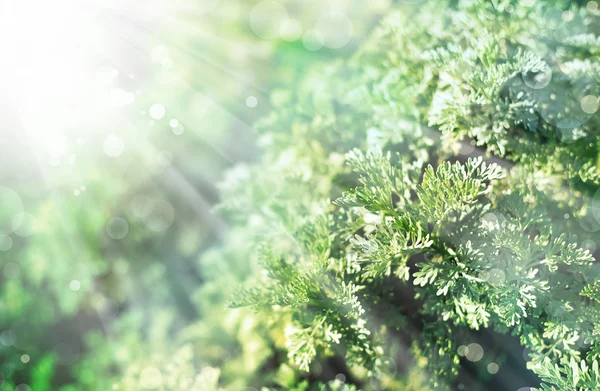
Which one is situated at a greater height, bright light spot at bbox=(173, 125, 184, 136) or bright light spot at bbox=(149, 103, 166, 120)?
→ bright light spot at bbox=(149, 103, 166, 120)

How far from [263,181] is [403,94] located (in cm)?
51

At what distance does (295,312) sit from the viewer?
0.98 meters

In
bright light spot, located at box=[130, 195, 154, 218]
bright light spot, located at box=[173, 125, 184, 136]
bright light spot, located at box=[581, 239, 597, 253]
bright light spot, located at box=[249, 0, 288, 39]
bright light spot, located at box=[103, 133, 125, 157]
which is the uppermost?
bright light spot, located at box=[581, 239, 597, 253]

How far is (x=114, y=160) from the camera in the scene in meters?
2.23

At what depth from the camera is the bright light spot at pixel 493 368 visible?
1.08 meters

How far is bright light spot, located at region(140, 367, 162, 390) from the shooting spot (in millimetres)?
1359

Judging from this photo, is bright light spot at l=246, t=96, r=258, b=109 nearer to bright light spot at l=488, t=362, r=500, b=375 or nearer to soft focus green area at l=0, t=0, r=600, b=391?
soft focus green area at l=0, t=0, r=600, b=391

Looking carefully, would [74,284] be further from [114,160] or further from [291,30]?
[291,30]

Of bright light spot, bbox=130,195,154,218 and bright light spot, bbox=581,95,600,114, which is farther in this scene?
bright light spot, bbox=130,195,154,218

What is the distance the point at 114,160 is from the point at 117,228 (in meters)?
0.35

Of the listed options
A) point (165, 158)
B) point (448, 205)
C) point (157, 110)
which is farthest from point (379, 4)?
point (448, 205)

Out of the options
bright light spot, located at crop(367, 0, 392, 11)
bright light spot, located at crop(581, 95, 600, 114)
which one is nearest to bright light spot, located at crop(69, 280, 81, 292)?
bright light spot, located at crop(367, 0, 392, 11)

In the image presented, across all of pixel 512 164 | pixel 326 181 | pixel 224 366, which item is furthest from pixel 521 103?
pixel 224 366

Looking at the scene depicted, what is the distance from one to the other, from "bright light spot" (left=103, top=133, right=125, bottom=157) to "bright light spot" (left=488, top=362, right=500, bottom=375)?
1.93 meters
